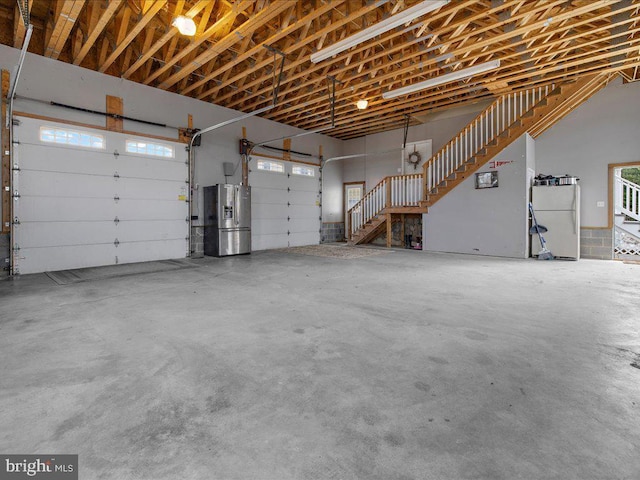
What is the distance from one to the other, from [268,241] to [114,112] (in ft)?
17.1

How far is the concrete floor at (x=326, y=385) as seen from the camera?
1.45 m

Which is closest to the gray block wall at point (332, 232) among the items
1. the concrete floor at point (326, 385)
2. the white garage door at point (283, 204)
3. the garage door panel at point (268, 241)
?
the white garage door at point (283, 204)

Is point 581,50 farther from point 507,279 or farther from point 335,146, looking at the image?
point 335,146

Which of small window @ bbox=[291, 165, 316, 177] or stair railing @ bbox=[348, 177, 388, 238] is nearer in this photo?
stair railing @ bbox=[348, 177, 388, 238]

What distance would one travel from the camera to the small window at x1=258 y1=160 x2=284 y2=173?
1005cm

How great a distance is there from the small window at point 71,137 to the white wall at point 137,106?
0.26m

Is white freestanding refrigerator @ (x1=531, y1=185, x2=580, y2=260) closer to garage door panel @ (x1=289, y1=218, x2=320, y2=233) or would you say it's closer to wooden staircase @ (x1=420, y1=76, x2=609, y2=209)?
wooden staircase @ (x1=420, y1=76, x2=609, y2=209)

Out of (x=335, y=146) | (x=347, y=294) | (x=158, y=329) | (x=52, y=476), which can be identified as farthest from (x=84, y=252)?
(x=335, y=146)

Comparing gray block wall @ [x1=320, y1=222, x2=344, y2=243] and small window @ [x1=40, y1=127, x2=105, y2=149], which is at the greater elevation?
small window @ [x1=40, y1=127, x2=105, y2=149]

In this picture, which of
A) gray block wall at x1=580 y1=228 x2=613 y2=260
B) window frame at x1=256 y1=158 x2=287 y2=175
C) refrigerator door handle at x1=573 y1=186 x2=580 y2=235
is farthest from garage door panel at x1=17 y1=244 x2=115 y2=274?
gray block wall at x1=580 y1=228 x2=613 y2=260

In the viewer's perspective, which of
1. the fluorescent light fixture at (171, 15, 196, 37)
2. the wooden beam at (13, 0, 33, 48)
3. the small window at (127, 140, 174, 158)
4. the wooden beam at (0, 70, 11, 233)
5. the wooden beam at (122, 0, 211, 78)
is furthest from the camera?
the small window at (127, 140, 174, 158)

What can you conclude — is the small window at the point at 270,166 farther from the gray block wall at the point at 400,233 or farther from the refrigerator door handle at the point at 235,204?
the gray block wall at the point at 400,233

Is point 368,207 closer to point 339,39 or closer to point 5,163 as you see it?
point 339,39

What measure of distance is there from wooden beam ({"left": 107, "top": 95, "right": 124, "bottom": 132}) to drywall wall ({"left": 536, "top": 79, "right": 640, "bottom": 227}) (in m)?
10.4
